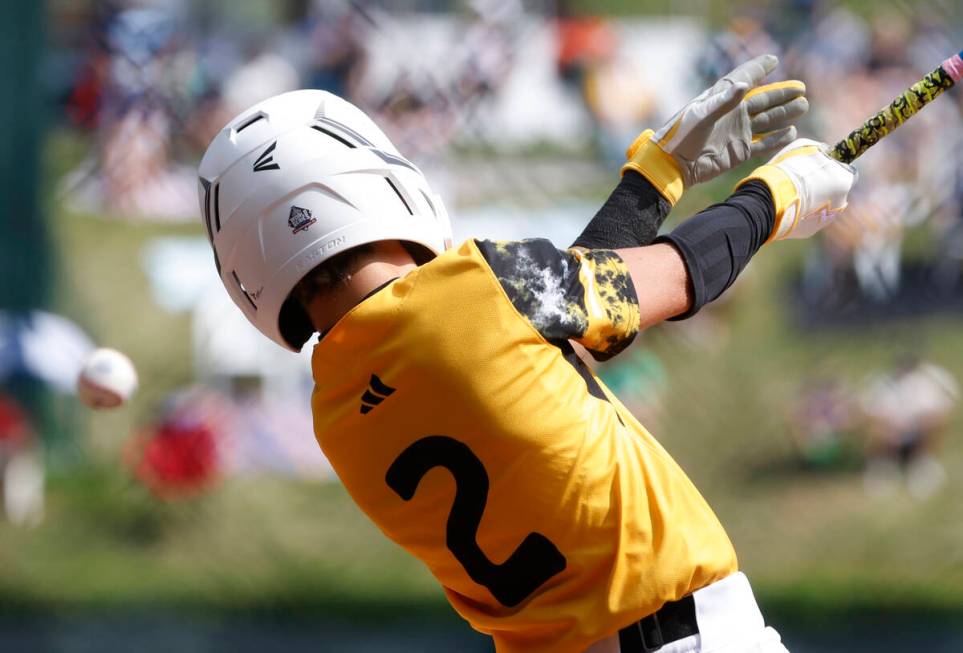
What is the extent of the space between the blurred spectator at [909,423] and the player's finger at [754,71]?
455 cm

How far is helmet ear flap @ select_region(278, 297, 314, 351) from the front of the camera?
2.51 metres

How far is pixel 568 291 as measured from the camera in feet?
7.34

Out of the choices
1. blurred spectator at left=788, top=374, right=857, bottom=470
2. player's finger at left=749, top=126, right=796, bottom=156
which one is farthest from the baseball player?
blurred spectator at left=788, top=374, right=857, bottom=470

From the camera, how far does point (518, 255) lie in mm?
2232

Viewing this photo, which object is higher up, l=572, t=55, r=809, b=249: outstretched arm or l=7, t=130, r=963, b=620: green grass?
l=7, t=130, r=963, b=620: green grass

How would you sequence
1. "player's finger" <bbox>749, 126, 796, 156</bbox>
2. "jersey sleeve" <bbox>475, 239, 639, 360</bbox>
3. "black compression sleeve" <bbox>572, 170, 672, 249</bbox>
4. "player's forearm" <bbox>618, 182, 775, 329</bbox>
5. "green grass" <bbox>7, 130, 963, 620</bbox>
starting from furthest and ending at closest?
"green grass" <bbox>7, 130, 963, 620</bbox> → "player's finger" <bbox>749, 126, 796, 156</bbox> → "black compression sleeve" <bbox>572, 170, 672, 249</bbox> → "player's forearm" <bbox>618, 182, 775, 329</bbox> → "jersey sleeve" <bbox>475, 239, 639, 360</bbox>

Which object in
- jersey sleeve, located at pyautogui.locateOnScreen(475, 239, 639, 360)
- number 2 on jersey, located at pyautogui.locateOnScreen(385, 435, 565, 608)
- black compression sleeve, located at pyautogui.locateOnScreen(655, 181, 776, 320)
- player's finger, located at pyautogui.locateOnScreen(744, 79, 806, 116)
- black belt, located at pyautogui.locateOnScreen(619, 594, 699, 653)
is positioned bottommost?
black belt, located at pyautogui.locateOnScreen(619, 594, 699, 653)

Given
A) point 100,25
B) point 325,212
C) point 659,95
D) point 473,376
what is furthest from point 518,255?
point 100,25

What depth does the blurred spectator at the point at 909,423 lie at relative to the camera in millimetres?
6836

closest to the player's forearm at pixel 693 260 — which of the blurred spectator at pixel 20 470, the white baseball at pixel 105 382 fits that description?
the white baseball at pixel 105 382

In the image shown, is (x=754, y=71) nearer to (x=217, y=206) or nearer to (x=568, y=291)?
(x=568, y=291)

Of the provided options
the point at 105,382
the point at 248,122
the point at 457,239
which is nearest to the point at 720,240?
the point at 248,122

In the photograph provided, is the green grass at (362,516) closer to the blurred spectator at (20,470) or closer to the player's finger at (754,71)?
the blurred spectator at (20,470)

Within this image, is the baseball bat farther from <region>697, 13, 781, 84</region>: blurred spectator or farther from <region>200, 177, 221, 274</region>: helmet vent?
<region>697, 13, 781, 84</region>: blurred spectator
